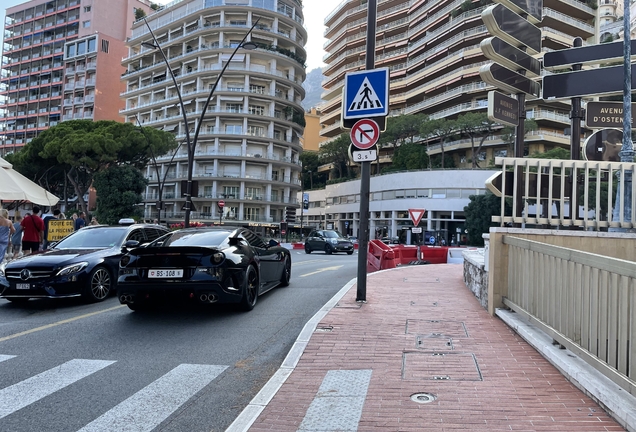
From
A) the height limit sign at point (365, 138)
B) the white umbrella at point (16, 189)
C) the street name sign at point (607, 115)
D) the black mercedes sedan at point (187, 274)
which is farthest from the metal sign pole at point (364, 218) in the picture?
the white umbrella at point (16, 189)

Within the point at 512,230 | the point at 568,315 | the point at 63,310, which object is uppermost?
the point at 512,230

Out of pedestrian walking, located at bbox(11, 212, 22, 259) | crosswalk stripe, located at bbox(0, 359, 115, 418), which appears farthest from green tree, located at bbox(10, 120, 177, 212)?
crosswalk stripe, located at bbox(0, 359, 115, 418)

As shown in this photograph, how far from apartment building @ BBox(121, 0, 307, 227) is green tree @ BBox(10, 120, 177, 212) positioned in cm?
1398

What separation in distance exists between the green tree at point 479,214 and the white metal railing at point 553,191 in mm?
40731

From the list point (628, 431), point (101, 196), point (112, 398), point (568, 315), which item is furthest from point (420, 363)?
point (101, 196)

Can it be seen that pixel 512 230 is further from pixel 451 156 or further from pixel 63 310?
pixel 451 156

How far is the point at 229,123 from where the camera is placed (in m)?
67.1

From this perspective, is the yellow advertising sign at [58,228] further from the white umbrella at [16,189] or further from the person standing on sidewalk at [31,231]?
the person standing on sidewalk at [31,231]

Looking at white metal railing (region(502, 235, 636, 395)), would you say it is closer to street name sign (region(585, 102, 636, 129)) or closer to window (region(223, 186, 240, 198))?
street name sign (region(585, 102, 636, 129))

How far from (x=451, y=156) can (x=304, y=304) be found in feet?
184

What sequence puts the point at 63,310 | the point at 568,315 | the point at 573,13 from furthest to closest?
the point at 573,13 → the point at 63,310 → the point at 568,315

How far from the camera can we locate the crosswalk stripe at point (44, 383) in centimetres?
381

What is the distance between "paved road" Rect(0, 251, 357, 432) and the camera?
3.62m

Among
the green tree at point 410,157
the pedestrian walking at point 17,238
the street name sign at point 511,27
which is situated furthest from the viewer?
the green tree at point 410,157
